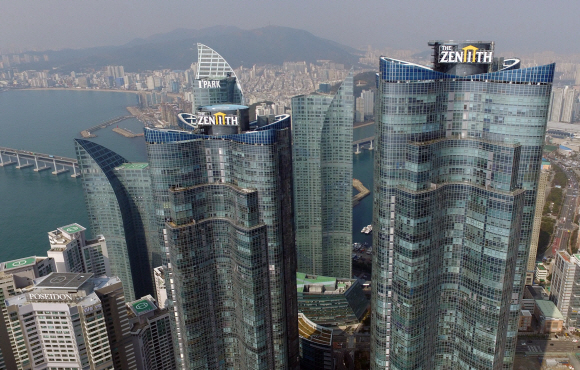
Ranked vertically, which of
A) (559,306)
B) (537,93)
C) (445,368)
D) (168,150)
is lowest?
(559,306)

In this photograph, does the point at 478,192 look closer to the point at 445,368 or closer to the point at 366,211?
the point at 445,368

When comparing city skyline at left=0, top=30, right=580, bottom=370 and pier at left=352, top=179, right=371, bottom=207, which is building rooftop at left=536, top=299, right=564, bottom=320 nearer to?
city skyline at left=0, top=30, right=580, bottom=370

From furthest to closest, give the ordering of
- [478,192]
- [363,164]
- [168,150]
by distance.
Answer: [363,164], [168,150], [478,192]

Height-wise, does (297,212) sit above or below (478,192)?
below

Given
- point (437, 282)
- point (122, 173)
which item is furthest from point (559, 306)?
point (122, 173)

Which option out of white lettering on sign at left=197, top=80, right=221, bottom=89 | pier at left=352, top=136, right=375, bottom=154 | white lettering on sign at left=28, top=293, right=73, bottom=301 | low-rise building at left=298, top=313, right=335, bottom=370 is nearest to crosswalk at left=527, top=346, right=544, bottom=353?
low-rise building at left=298, top=313, right=335, bottom=370

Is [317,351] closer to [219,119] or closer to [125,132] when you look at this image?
[219,119]

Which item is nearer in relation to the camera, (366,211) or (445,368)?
(445,368)

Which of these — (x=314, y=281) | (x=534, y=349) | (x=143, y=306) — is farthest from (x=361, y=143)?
(x=143, y=306)
